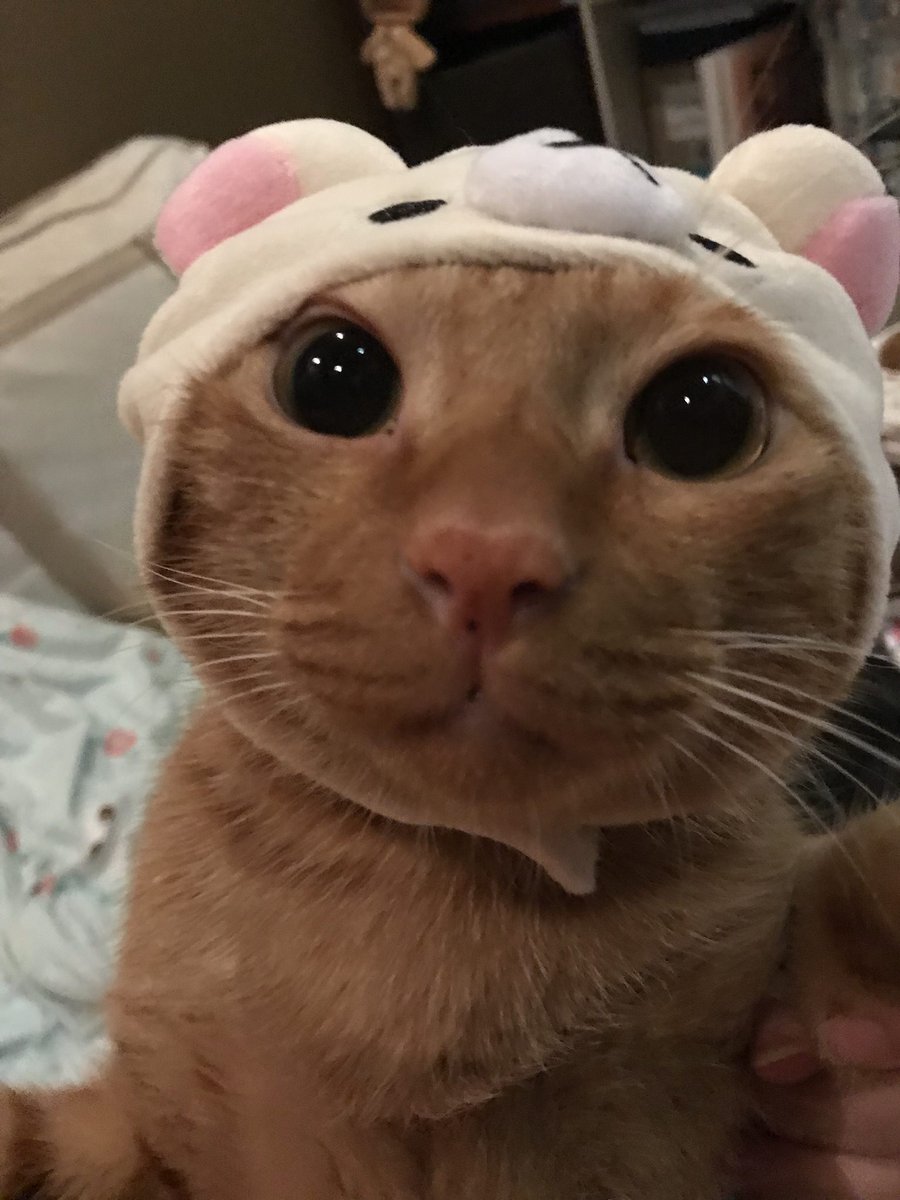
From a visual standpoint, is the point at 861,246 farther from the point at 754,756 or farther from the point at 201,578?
the point at 201,578

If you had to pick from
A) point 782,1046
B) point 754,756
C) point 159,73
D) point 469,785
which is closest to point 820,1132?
point 782,1046

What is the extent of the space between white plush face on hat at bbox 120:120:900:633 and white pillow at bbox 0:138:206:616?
1045mm

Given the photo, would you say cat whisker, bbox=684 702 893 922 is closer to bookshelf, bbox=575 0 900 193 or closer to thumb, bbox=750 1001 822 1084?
thumb, bbox=750 1001 822 1084

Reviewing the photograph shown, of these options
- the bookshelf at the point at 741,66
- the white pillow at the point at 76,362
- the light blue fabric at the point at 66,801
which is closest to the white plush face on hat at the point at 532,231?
the light blue fabric at the point at 66,801

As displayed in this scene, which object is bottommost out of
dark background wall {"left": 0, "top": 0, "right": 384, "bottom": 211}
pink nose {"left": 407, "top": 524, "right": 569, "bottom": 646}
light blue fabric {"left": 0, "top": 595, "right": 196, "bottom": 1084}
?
light blue fabric {"left": 0, "top": 595, "right": 196, "bottom": 1084}

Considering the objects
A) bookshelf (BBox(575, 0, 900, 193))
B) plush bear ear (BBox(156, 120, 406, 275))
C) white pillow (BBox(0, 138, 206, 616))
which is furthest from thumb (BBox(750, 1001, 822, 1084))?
bookshelf (BBox(575, 0, 900, 193))

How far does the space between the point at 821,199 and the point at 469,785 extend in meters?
0.40

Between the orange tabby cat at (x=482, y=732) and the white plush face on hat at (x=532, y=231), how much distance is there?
0.05 ft

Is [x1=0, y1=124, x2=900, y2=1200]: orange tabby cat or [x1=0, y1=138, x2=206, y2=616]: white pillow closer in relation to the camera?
[x1=0, y1=124, x2=900, y2=1200]: orange tabby cat

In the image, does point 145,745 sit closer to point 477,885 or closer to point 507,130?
point 477,885

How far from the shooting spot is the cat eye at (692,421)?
1.75 ft

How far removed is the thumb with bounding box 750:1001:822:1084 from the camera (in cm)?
65

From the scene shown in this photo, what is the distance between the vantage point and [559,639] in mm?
438

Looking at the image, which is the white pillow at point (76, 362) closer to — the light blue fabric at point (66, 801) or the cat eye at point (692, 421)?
the light blue fabric at point (66, 801)
